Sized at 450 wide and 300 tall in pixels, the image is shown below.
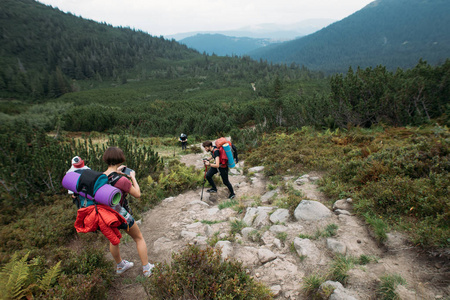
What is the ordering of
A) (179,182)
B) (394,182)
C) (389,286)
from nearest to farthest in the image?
(389,286) < (394,182) < (179,182)

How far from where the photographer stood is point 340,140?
8.69 metres

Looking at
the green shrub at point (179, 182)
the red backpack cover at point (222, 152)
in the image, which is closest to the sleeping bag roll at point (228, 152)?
the red backpack cover at point (222, 152)

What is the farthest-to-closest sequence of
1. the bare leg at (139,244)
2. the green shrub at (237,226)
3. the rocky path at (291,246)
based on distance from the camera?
the green shrub at (237,226), the bare leg at (139,244), the rocky path at (291,246)

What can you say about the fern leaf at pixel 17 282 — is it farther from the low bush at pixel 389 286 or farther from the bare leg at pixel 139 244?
the low bush at pixel 389 286

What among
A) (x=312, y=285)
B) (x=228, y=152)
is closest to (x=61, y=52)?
(x=228, y=152)

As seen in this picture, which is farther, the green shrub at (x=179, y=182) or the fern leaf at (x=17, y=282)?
the green shrub at (x=179, y=182)

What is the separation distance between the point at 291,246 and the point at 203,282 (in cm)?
171

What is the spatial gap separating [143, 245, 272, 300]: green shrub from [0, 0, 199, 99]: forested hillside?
85.0 meters

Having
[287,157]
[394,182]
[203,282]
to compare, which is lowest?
[287,157]

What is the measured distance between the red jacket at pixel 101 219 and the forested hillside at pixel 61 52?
84.0m

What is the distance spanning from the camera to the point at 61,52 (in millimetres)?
109000

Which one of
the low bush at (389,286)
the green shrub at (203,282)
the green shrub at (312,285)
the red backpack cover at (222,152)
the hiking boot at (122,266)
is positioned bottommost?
the hiking boot at (122,266)

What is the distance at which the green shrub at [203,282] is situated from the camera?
2566 millimetres

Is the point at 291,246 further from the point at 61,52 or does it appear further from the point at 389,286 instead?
the point at 61,52
